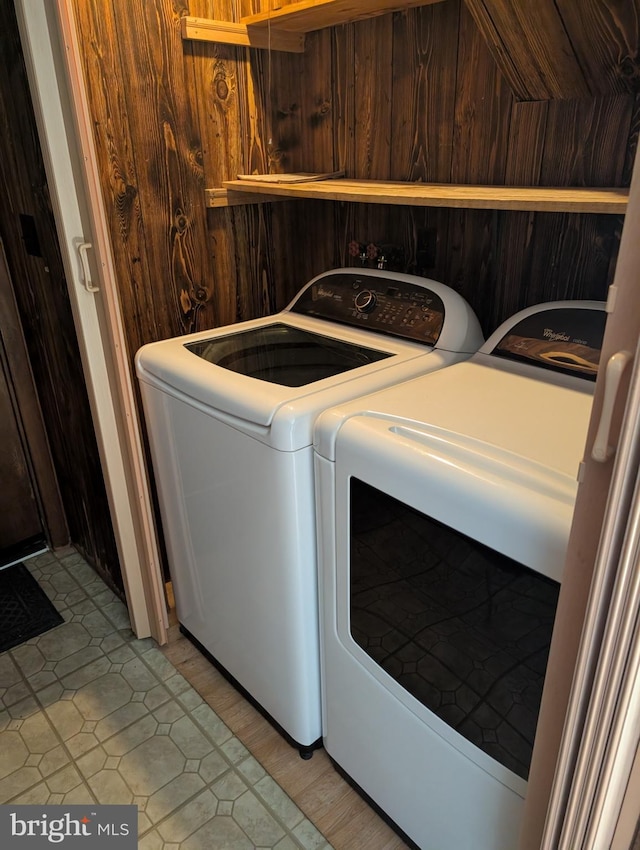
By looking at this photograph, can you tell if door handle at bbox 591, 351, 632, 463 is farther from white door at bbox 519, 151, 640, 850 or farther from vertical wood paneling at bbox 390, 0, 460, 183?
vertical wood paneling at bbox 390, 0, 460, 183

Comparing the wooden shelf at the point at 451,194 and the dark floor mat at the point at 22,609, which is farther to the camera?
the dark floor mat at the point at 22,609

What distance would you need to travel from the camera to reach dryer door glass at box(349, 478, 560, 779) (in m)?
0.93

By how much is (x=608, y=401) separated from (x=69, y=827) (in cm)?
153

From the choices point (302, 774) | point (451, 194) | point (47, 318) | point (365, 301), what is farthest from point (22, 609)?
point (451, 194)

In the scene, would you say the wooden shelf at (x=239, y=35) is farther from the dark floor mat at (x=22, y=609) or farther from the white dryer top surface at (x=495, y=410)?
the dark floor mat at (x=22, y=609)

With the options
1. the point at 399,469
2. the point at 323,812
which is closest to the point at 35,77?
the point at 399,469

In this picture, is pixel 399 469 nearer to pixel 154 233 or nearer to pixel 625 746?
pixel 625 746

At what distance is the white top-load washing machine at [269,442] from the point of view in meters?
1.28

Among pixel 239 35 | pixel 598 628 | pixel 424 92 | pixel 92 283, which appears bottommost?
pixel 598 628

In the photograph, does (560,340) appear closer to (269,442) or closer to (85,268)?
(269,442)

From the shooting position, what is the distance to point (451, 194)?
1.33 meters

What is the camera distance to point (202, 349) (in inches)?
62.0

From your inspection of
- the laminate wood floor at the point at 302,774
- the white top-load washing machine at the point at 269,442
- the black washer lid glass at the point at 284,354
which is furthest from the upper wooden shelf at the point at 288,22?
the laminate wood floor at the point at 302,774

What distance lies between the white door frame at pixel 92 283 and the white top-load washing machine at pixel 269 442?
74 millimetres
